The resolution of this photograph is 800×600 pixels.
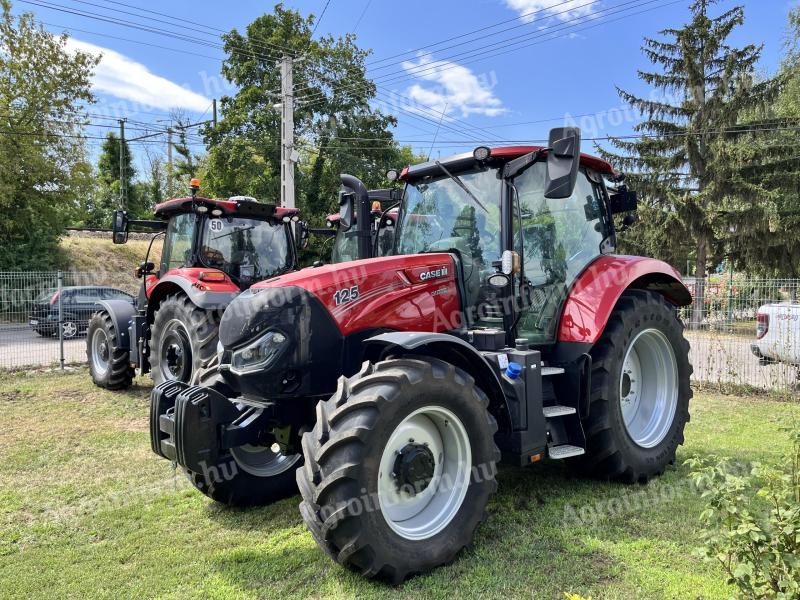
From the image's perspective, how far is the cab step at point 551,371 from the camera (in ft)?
13.0

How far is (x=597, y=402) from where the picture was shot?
411cm

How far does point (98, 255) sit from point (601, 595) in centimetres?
2834

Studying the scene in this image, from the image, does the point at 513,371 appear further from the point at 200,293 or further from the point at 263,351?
the point at 200,293

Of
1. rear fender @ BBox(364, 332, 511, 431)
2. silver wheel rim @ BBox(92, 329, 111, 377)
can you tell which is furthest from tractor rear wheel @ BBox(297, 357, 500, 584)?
silver wheel rim @ BBox(92, 329, 111, 377)

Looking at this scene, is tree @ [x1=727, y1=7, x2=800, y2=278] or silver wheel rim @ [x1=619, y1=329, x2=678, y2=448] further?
tree @ [x1=727, y1=7, x2=800, y2=278]

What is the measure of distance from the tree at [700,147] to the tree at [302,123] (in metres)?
10.4

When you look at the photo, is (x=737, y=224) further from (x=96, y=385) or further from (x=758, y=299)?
(x=96, y=385)

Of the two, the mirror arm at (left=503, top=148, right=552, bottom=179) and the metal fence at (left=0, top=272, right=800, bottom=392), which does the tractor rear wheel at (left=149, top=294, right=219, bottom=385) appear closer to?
the mirror arm at (left=503, top=148, right=552, bottom=179)

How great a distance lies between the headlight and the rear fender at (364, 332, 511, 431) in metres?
0.51

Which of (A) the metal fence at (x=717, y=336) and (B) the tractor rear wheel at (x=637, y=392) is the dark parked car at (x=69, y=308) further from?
(B) the tractor rear wheel at (x=637, y=392)

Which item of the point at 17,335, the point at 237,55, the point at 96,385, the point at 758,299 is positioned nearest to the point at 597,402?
the point at 758,299

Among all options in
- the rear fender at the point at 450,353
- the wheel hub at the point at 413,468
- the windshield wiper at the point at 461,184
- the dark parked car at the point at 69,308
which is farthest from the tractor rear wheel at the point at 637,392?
the dark parked car at the point at 69,308

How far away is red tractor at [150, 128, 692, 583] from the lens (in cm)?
290

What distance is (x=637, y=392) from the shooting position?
192 inches
